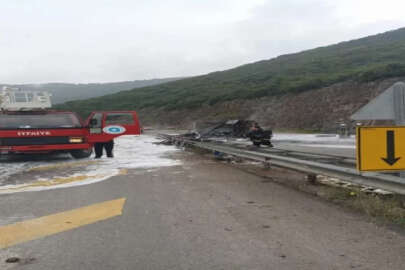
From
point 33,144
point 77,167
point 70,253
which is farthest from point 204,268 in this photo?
point 33,144

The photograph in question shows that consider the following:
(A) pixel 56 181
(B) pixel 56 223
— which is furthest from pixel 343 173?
(A) pixel 56 181

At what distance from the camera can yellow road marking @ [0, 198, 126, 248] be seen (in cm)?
530

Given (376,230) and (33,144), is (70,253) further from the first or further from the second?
(33,144)

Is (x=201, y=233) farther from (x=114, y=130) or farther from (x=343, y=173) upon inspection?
(x=114, y=130)

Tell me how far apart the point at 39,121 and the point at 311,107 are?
32186 millimetres

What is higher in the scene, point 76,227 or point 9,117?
point 9,117

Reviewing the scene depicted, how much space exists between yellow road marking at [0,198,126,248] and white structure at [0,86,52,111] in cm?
990

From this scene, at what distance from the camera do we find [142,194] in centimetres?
806

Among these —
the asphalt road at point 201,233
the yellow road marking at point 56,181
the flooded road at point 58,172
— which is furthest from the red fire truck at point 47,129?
the asphalt road at point 201,233

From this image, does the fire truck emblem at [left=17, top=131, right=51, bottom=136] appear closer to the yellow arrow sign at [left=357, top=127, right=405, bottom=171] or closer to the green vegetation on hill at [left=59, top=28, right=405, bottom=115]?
the yellow arrow sign at [left=357, top=127, right=405, bottom=171]

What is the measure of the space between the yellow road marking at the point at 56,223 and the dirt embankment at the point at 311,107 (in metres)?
31.3

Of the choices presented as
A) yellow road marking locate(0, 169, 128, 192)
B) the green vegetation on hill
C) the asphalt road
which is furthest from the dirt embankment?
the asphalt road

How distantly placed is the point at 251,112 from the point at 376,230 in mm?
45236

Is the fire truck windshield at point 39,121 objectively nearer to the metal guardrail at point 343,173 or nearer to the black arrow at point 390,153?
the metal guardrail at point 343,173
